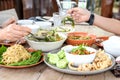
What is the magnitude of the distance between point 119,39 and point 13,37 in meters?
0.61

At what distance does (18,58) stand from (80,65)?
31 centimetres

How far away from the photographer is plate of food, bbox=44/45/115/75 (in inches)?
36.6

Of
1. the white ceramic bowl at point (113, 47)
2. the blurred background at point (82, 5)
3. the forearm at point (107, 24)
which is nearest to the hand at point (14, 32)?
the white ceramic bowl at point (113, 47)

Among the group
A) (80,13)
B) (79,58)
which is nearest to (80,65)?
(79,58)

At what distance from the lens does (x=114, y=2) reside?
3424 mm

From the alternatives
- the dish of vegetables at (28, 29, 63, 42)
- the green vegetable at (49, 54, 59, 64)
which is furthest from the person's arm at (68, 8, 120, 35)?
the green vegetable at (49, 54, 59, 64)

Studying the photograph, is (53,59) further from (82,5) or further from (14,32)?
(82,5)

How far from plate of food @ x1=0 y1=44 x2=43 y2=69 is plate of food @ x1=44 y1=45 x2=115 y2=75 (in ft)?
0.18

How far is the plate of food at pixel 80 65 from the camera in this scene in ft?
3.05

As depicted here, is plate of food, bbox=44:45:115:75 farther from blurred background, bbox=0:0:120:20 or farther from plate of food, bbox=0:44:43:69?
blurred background, bbox=0:0:120:20

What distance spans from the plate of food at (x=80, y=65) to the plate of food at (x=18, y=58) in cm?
6

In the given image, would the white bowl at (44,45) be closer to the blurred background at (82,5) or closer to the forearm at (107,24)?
the forearm at (107,24)

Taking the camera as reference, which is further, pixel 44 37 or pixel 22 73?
pixel 44 37

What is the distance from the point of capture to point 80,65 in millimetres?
948
